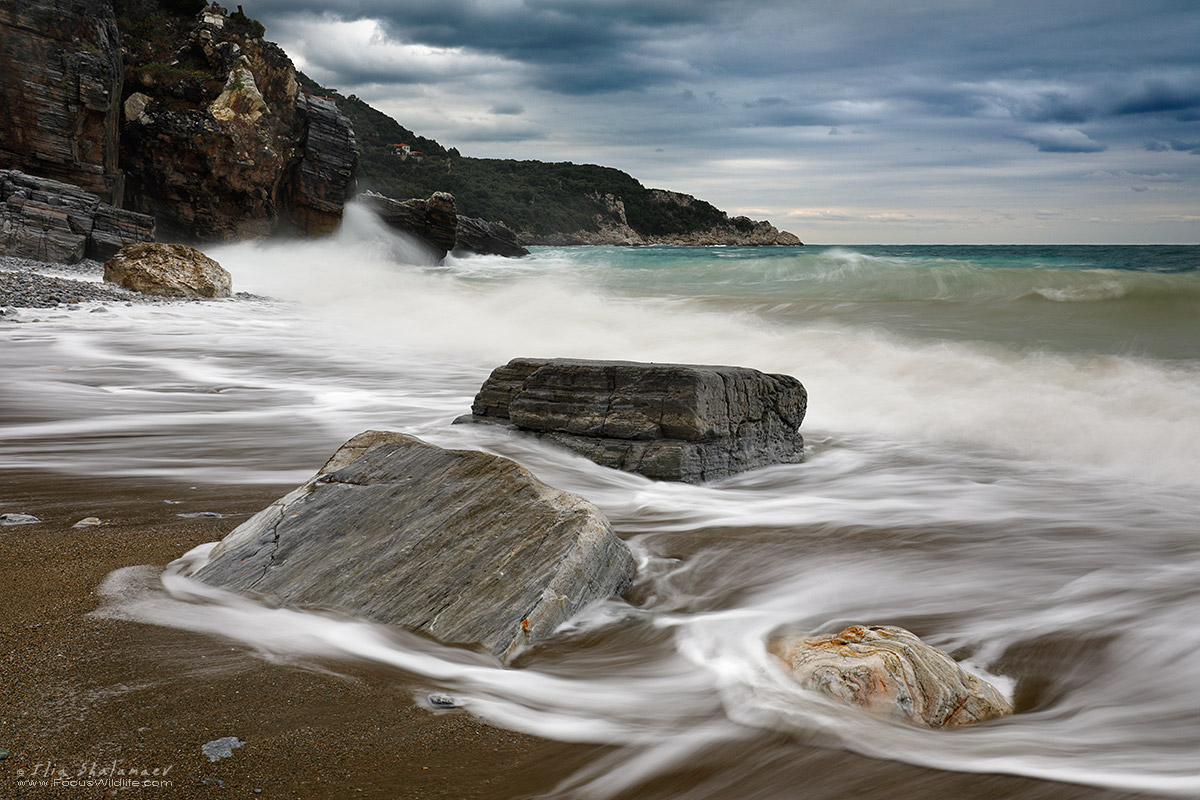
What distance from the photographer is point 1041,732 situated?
7.52 feet

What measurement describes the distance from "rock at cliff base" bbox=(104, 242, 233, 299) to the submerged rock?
1236 centimetres

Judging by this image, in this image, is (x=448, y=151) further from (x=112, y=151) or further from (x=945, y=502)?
(x=945, y=502)

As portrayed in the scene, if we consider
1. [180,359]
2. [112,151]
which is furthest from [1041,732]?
[112,151]

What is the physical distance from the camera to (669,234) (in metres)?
106

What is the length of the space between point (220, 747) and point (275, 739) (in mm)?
121

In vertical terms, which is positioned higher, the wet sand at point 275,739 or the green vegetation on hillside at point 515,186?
the green vegetation on hillside at point 515,186

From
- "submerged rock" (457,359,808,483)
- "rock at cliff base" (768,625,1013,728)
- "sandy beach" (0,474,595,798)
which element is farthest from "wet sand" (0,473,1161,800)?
"submerged rock" (457,359,808,483)

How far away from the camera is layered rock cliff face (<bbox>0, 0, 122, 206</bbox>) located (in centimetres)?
2125

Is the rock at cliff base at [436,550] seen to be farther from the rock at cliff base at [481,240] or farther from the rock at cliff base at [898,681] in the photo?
the rock at cliff base at [481,240]

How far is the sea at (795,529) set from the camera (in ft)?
7.21

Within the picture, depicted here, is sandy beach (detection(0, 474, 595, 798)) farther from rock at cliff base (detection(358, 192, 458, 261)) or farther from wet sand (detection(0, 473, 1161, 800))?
rock at cliff base (detection(358, 192, 458, 261))

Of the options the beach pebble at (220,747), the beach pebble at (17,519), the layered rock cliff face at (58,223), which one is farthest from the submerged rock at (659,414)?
the layered rock cliff face at (58,223)

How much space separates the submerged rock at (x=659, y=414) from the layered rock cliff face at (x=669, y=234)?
292ft

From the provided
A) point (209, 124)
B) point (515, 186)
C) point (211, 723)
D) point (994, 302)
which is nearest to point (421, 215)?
point (209, 124)
